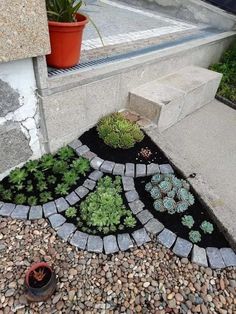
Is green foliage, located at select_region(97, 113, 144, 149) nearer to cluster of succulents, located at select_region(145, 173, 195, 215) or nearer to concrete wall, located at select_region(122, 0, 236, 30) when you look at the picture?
cluster of succulents, located at select_region(145, 173, 195, 215)

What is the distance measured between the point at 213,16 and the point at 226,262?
4363mm

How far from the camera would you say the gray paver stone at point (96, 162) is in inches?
106

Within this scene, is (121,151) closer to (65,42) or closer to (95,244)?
(95,244)

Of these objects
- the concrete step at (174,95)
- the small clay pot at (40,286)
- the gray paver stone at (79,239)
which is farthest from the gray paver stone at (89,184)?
the concrete step at (174,95)

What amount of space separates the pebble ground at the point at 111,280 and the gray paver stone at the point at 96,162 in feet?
2.58

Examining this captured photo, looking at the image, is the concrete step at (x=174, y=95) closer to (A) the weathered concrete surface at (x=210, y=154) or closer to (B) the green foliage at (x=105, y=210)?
(A) the weathered concrete surface at (x=210, y=154)

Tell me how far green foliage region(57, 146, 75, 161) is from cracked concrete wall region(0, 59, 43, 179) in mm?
197

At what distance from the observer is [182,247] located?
2.14 metres

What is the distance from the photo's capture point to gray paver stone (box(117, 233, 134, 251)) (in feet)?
6.91

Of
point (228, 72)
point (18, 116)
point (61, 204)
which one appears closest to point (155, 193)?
point (61, 204)

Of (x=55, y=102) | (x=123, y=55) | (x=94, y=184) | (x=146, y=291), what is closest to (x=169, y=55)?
(x=123, y=55)

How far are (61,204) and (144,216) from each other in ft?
2.45

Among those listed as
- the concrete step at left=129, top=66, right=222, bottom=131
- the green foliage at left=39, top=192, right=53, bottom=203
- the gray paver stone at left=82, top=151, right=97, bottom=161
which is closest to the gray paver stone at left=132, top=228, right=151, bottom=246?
the green foliage at left=39, top=192, right=53, bottom=203

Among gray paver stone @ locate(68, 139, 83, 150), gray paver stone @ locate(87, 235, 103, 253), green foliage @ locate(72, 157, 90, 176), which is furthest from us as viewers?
gray paver stone @ locate(68, 139, 83, 150)
